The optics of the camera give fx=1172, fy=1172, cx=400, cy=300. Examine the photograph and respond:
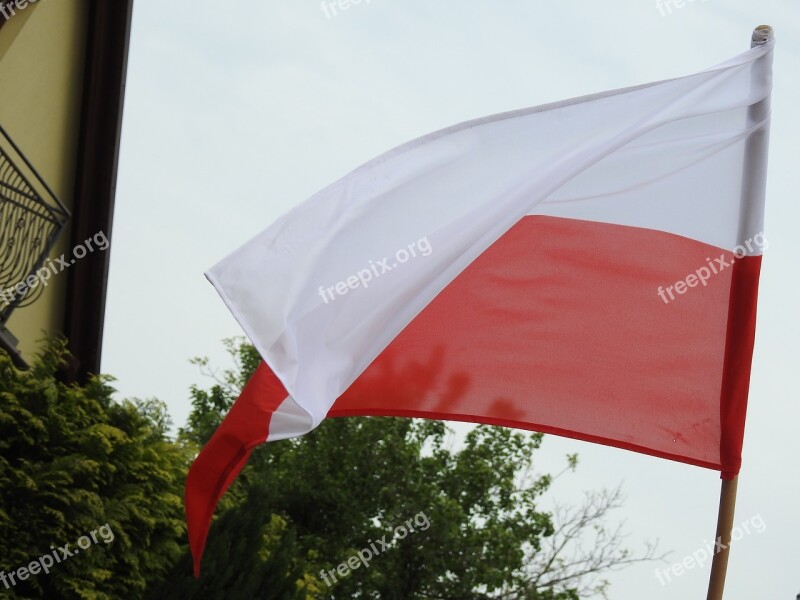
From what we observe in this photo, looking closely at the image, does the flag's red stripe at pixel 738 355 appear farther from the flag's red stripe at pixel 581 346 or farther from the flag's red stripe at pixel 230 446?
the flag's red stripe at pixel 230 446

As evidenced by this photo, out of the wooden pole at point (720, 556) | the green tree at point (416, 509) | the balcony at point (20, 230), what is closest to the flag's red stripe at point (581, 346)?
the wooden pole at point (720, 556)

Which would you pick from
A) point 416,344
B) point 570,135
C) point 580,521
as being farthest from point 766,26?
point 580,521

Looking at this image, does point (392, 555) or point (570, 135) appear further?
point (392, 555)

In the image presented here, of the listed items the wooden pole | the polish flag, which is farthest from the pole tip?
the wooden pole

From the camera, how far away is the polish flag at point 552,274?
4863mm

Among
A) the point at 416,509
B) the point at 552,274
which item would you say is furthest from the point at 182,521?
the point at 416,509

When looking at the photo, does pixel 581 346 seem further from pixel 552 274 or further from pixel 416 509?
pixel 416 509

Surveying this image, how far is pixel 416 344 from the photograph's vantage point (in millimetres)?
5887

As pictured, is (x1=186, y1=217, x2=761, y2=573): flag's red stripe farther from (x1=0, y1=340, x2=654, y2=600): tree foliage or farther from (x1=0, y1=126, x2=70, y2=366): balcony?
(x1=0, y1=126, x2=70, y2=366): balcony

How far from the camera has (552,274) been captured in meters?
5.86

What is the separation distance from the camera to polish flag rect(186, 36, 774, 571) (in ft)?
16.0

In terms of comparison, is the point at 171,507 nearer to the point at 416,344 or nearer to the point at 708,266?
the point at 416,344

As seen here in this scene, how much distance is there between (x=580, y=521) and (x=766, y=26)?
1853cm

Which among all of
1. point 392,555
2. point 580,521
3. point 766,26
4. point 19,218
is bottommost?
point 766,26
